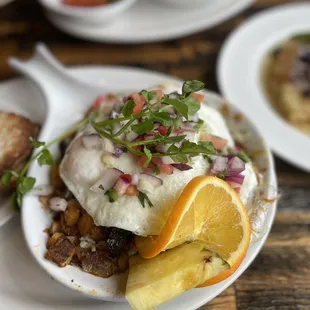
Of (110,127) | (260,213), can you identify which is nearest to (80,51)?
(110,127)

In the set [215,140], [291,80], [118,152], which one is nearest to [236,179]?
[215,140]

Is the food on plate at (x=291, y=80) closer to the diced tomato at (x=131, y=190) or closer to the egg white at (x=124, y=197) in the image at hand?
the egg white at (x=124, y=197)

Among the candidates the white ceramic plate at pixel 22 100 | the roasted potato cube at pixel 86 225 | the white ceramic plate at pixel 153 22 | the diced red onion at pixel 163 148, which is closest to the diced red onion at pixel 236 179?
the diced red onion at pixel 163 148

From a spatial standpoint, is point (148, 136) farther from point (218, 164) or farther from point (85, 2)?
point (85, 2)

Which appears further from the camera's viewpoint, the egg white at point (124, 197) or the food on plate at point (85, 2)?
the food on plate at point (85, 2)

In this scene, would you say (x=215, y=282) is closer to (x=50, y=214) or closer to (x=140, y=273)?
(x=140, y=273)
